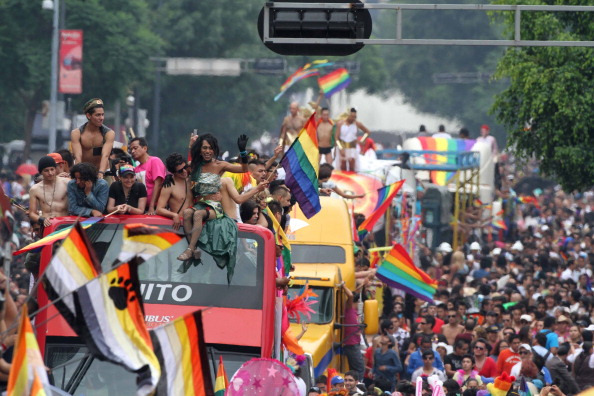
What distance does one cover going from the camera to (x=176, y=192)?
42.5ft

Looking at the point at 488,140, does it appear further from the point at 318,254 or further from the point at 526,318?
the point at 318,254

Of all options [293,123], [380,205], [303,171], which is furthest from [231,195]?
[293,123]

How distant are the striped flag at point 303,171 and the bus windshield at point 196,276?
121 inches

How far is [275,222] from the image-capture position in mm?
14484

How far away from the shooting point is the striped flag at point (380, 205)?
70.5ft

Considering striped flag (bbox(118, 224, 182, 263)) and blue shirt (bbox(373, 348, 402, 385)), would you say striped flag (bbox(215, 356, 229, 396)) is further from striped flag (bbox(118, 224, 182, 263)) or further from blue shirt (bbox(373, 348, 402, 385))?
blue shirt (bbox(373, 348, 402, 385))

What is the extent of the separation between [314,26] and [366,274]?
16.0ft

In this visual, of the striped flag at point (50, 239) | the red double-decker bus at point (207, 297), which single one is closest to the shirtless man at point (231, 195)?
the red double-decker bus at point (207, 297)

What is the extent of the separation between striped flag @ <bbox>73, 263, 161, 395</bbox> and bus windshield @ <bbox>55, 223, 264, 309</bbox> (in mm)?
4061

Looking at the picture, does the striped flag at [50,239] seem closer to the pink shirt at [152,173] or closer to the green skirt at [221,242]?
the green skirt at [221,242]

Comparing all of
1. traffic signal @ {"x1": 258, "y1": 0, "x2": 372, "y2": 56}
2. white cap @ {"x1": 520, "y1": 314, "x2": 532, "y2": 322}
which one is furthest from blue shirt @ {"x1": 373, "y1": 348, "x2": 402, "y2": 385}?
traffic signal @ {"x1": 258, "y1": 0, "x2": 372, "y2": 56}

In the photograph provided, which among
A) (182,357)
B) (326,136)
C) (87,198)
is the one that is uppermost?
(326,136)

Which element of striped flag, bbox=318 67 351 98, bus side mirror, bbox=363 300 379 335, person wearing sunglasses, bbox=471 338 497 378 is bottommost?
person wearing sunglasses, bbox=471 338 497 378

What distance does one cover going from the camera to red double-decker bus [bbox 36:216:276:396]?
1202cm
